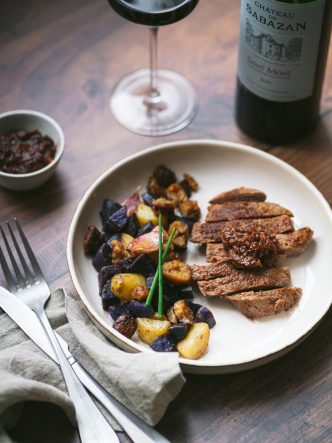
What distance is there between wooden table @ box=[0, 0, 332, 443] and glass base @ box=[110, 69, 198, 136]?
0.09 ft

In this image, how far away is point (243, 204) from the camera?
182 cm

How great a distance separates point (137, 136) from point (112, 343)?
0.69m

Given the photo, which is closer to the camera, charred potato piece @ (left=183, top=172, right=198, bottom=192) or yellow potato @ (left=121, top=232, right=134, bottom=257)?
yellow potato @ (left=121, top=232, right=134, bottom=257)

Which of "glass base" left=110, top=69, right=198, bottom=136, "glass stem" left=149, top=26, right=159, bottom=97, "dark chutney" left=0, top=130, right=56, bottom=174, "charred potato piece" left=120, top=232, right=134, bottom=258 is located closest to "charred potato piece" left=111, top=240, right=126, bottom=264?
"charred potato piece" left=120, top=232, right=134, bottom=258

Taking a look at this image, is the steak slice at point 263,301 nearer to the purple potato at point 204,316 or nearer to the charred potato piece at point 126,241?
the purple potato at point 204,316

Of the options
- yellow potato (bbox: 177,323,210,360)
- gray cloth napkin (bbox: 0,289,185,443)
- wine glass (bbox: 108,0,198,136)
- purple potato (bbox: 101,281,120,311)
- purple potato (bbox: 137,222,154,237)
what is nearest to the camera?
gray cloth napkin (bbox: 0,289,185,443)

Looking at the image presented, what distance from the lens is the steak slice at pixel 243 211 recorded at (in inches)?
70.7

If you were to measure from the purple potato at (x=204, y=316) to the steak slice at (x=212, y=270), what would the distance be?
0.08m

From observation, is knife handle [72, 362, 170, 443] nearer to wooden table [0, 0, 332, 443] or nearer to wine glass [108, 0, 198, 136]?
wooden table [0, 0, 332, 443]

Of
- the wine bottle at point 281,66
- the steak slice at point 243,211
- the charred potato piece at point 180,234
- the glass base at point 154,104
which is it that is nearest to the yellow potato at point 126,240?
the charred potato piece at point 180,234

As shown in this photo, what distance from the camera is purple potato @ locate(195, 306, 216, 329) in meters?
1.64

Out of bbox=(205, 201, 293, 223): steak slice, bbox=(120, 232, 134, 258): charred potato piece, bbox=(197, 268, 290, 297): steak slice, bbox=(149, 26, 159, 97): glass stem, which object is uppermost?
bbox=(149, 26, 159, 97): glass stem

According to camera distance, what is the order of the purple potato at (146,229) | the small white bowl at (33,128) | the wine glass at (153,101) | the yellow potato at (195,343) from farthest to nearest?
the wine glass at (153,101) → the small white bowl at (33,128) → the purple potato at (146,229) → the yellow potato at (195,343)

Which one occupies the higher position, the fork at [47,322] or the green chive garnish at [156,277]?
the green chive garnish at [156,277]
